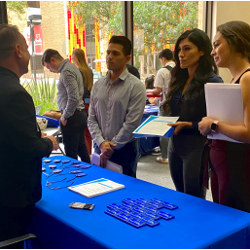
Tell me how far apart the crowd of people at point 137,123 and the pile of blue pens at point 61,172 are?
212mm

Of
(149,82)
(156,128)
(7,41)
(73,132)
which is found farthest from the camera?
(149,82)

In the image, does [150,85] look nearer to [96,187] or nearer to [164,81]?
[164,81]

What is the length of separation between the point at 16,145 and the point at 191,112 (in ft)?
3.46

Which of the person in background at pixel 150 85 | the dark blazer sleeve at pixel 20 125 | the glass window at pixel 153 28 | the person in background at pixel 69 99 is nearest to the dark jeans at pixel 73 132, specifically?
the person in background at pixel 69 99

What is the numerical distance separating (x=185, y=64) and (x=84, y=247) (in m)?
1.22

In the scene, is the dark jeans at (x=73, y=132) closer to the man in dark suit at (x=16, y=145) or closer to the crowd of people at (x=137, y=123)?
the crowd of people at (x=137, y=123)

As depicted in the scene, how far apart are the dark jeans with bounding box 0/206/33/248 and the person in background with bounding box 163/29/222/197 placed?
928 millimetres

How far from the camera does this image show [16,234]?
4.23 ft

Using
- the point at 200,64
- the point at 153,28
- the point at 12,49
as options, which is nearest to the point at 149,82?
the point at 153,28

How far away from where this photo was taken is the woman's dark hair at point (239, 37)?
148cm

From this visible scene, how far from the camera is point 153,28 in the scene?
5.27 meters

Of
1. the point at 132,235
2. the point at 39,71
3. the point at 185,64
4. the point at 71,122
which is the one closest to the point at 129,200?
the point at 132,235

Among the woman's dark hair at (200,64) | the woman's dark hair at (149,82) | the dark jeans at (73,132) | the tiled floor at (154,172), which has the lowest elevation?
the tiled floor at (154,172)

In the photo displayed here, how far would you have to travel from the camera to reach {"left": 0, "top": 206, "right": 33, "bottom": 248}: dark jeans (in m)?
1.25
